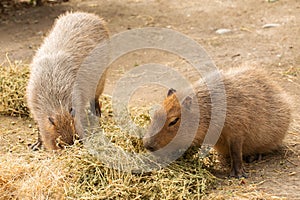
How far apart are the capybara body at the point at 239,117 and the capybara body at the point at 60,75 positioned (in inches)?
30.3

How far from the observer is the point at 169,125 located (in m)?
4.23

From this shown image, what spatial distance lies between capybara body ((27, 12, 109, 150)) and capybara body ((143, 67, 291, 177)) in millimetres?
769

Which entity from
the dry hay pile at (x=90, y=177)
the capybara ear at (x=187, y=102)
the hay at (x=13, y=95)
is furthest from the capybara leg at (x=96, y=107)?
the capybara ear at (x=187, y=102)

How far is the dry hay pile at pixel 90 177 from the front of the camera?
387cm

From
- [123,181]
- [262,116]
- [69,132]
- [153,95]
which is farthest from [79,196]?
[153,95]

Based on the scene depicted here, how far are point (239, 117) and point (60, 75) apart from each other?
1792 mm

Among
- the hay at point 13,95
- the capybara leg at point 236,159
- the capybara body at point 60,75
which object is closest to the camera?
the capybara leg at point 236,159

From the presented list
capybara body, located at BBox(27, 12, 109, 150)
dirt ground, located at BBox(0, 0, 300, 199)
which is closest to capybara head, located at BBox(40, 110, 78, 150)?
capybara body, located at BBox(27, 12, 109, 150)

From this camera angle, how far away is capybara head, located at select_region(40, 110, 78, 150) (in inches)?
175

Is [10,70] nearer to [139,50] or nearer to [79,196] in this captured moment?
[139,50]

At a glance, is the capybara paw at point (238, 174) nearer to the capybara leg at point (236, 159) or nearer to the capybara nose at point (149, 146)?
the capybara leg at point (236, 159)

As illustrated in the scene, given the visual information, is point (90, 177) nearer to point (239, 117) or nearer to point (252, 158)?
point (239, 117)

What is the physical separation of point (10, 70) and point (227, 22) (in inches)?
153

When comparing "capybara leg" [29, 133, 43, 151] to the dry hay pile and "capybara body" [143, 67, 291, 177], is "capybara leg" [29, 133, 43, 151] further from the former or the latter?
"capybara body" [143, 67, 291, 177]
